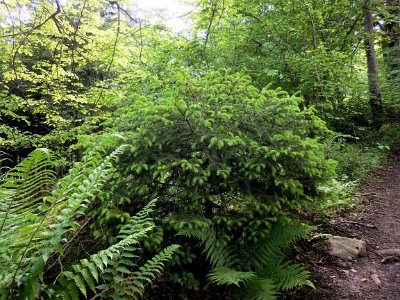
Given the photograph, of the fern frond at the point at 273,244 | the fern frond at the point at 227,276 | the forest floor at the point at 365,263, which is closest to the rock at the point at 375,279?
the forest floor at the point at 365,263

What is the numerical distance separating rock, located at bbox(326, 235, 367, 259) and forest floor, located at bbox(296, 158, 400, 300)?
→ 0.07 m

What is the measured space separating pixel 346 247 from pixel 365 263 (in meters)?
0.26

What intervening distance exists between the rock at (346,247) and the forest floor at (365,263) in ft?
0.24

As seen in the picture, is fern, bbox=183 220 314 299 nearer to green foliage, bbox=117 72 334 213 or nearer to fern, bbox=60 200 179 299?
green foliage, bbox=117 72 334 213

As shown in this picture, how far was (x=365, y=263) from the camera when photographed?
11.5ft

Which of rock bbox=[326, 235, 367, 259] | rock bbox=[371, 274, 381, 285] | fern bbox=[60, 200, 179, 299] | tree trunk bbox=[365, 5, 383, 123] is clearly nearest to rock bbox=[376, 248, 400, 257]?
rock bbox=[326, 235, 367, 259]

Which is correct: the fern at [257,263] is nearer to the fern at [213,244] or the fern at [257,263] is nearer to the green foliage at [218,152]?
the fern at [213,244]

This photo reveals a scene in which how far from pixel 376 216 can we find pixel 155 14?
5.86m

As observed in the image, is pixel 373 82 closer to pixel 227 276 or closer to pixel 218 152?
pixel 218 152

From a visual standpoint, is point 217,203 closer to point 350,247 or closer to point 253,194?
point 253,194

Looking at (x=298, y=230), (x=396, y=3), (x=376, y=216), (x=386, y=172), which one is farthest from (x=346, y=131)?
(x=298, y=230)

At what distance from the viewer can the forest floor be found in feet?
9.66

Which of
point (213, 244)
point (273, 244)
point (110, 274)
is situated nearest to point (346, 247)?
point (273, 244)

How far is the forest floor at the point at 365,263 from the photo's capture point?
2.94 m
